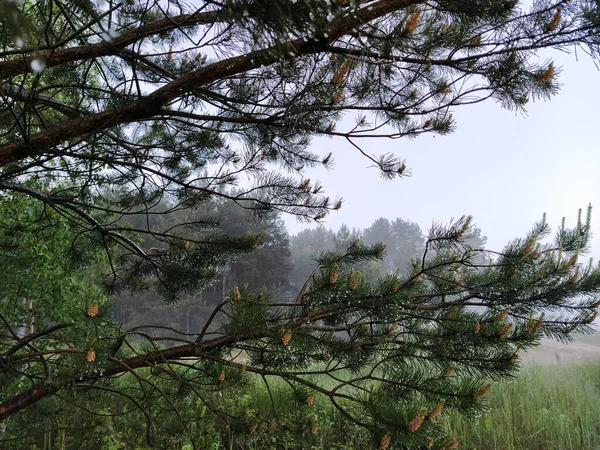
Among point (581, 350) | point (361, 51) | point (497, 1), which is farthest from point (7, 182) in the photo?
point (581, 350)

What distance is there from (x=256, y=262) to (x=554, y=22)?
6.75 metres

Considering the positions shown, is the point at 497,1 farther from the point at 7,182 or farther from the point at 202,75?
the point at 7,182

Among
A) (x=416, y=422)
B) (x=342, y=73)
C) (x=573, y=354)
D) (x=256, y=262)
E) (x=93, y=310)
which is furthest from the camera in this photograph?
(x=256, y=262)

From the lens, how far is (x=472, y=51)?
3.64ft

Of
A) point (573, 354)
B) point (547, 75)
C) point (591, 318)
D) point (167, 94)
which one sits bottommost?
point (573, 354)

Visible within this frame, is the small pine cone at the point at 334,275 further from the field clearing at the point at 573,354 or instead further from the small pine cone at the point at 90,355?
the field clearing at the point at 573,354

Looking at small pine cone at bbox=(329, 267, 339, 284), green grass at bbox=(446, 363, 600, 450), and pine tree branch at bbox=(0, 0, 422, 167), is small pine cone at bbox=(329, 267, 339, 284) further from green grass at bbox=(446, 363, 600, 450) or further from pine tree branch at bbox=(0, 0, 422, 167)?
green grass at bbox=(446, 363, 600, 450)

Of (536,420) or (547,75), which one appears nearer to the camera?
(547,75)

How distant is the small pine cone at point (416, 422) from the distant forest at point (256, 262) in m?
1.44

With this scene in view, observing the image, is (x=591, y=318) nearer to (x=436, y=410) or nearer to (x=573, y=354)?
(x=436, y=410)

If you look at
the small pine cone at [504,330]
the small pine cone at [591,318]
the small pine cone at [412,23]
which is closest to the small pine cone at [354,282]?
the small pine cone at [504,330]

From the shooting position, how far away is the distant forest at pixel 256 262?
21.1 ft

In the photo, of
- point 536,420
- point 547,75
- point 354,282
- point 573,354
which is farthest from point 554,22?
point 573,354

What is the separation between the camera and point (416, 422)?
823 millimetres
